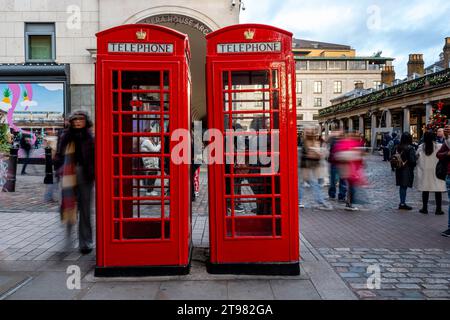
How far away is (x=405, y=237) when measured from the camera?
6242 mm

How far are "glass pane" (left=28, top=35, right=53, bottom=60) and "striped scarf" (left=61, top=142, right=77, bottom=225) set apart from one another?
11.5 m

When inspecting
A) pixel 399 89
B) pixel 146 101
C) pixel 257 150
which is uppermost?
pixel 399 89

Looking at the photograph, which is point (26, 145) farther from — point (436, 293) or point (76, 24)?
point (436, 293)

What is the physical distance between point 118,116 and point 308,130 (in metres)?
5.99

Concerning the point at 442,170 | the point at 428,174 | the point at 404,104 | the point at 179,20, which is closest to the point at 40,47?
the point at 179,20

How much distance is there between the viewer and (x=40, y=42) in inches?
594

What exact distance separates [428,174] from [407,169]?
559 mm

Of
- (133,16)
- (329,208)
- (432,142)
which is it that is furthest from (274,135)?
(133,16)

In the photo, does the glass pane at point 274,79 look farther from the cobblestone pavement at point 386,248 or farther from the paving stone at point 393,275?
the paving stone at point 393,275

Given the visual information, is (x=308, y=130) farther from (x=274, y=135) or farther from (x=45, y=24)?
(x=45, y=24)

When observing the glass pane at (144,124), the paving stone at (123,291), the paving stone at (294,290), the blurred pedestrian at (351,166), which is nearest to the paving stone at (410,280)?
the paving stone at (294,290)

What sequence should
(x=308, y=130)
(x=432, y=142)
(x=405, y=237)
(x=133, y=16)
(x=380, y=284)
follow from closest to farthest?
(x=380, y=284) → (x=405, y=237) → (x=432, y=142) → (x=308, y=130) → (x=133, y=16)

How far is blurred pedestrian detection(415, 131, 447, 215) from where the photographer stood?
8008 millimetres

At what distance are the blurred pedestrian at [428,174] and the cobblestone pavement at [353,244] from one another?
16.9 inches
